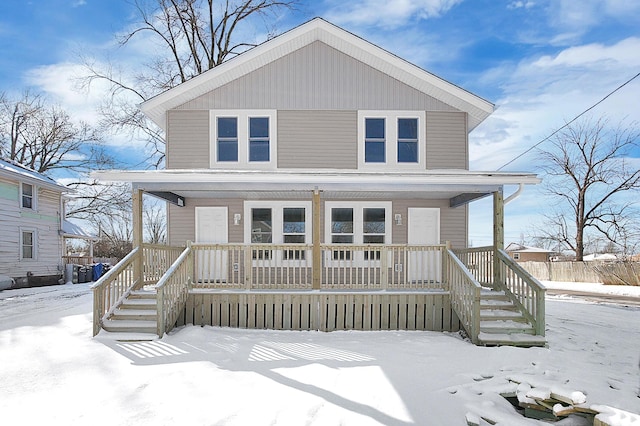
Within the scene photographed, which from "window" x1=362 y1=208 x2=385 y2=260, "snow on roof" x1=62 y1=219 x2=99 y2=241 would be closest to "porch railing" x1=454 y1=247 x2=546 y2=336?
"window" x1=362 y1=208 x2=385 y2=260

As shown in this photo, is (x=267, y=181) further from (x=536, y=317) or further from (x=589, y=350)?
(x=589, y=350)

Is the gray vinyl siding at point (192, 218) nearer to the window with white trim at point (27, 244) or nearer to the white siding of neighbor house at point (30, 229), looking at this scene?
the white siding of neighbor house at point (30, 229)

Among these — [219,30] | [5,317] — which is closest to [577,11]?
[219,30]

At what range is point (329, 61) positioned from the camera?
11.7 metres

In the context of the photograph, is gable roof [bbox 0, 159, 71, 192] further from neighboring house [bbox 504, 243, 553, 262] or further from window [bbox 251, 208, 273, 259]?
neighboring house [bbox 504, 243, 553, 262]

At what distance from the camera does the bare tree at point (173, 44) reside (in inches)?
834

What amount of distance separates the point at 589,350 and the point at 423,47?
12.9 meters

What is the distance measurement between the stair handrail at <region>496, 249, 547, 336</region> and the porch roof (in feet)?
5.38

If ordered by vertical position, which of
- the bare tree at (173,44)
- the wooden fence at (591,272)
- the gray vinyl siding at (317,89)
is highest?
the bare tree at (173,44)

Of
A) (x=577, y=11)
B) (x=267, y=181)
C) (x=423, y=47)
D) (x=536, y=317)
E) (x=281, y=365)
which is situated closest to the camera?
(x=281, y=365)

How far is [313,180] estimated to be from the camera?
8930mm

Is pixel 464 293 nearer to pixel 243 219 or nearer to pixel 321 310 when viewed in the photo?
pixel 321 310

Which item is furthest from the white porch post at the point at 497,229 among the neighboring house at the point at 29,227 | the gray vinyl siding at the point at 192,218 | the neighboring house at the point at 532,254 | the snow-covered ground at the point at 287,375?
the neighboring house at the point at 532,254

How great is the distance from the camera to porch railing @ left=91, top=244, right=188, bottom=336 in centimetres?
771
